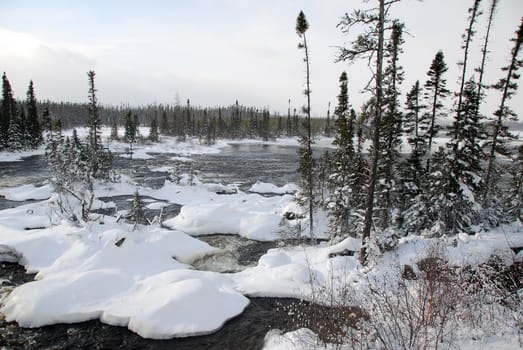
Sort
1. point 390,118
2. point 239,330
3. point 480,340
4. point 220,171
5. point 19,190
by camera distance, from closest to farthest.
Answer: point 480,340 < point 239,330 < point 390,118 < point 19,190 < point 220,171

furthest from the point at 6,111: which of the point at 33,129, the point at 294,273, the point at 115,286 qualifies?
the point at 294,273

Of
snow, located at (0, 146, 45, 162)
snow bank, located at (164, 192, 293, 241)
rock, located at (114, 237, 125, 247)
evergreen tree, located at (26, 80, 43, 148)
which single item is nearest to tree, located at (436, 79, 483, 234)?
snow bank, located at (164, 192, 293, 241)

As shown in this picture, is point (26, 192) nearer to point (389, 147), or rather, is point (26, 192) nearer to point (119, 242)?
point (119, 242)

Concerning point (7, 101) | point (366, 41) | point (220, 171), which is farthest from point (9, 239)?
point (7, 101)

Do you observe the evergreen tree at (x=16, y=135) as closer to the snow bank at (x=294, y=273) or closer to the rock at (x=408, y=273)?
the snow bank at (x=294, y=273)

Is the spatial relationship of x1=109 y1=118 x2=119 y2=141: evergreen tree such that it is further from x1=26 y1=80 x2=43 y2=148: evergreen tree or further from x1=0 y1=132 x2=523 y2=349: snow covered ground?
x1=0 y1=132 x2=523 y2=349: snow covered ground

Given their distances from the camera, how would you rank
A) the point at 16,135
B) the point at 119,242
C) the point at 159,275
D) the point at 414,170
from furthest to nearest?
the point at 16,135 < the point at 414,170 < the point at 119,242 < the point at 159,275

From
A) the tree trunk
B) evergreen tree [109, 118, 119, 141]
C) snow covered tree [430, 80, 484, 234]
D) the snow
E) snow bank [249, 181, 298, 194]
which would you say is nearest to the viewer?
the tree trunk

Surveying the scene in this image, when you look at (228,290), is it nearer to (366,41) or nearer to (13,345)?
(13,345)

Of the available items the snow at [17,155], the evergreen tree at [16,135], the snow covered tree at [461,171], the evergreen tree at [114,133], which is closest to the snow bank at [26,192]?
the snow at [17,155]

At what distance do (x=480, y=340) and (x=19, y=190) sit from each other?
118 feet

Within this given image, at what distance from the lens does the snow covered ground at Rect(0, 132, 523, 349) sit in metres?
8.91

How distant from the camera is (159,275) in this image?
1117 centimetres

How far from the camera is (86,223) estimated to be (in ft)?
48.1
